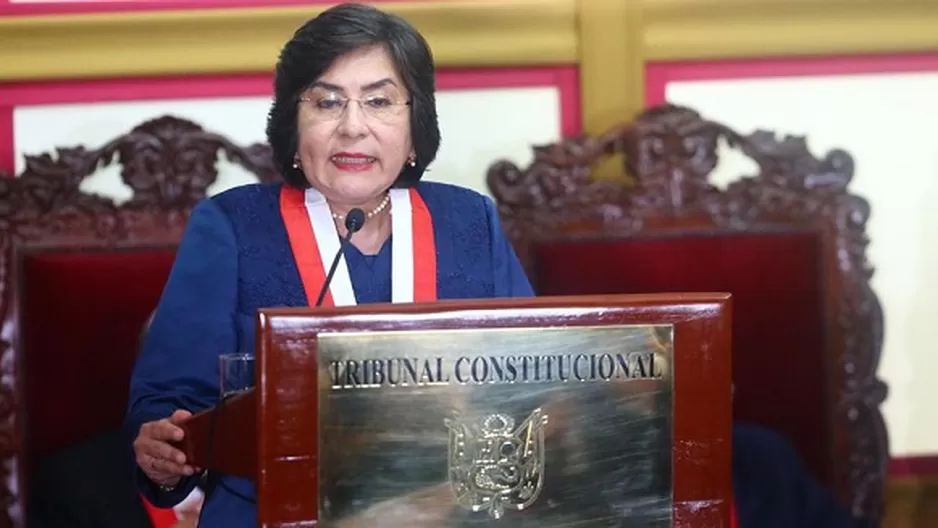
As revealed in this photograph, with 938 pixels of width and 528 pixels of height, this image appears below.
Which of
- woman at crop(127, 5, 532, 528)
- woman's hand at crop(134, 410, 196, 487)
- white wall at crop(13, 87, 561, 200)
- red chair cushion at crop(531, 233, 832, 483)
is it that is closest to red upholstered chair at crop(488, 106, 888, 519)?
red chair cushion at crop(531, 233, 832, 483)

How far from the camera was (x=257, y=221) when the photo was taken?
5.08ft

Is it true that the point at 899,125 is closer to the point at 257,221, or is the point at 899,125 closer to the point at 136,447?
the point at 257,221

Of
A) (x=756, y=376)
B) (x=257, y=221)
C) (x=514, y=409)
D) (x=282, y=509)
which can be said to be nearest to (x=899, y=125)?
(x=756, y=376)

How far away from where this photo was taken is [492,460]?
1.04 m

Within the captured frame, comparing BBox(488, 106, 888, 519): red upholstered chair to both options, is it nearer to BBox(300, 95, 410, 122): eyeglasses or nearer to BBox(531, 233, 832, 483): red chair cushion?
BBox(531, 233, 832, 483): red chair cushion

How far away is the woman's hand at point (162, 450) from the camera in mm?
1226

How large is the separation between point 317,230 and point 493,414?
563mm

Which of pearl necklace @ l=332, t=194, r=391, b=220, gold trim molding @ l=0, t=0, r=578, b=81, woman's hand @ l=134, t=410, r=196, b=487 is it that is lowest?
woman's hand @ l=134, t=410, r=196, b=487

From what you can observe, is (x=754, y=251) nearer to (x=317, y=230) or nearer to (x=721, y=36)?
(x=721, y=36)

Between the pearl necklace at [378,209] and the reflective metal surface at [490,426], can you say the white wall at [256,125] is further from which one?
the reflective metal surface at [490,426]

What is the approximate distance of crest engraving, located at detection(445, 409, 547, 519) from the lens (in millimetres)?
1048

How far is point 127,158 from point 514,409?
4.09 ft

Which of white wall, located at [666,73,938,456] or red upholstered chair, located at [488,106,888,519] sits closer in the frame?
red upholstered chair, located at [488,106,888,519]

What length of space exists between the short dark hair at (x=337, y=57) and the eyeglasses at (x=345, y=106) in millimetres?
29
